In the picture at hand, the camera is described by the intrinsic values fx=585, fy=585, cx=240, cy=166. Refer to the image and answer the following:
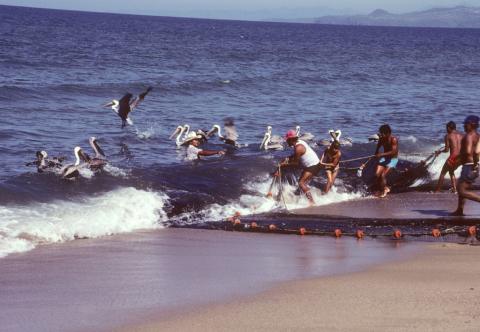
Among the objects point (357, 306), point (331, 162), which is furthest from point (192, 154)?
point (357, 306)

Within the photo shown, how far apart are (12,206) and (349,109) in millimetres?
18726

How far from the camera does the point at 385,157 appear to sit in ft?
42.3

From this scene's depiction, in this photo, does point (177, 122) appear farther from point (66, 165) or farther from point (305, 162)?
point (305, 162)

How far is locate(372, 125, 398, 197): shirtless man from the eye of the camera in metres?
12.5

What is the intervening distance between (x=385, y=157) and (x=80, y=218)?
6753 mm

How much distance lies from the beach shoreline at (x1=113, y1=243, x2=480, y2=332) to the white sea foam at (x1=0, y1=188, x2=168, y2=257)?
143 inches

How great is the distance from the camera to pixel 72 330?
223 inches

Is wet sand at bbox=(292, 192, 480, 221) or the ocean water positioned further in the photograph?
wet sand at bbox=(292, 192, 480, 221)

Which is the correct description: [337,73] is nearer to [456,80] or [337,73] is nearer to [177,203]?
[456,80]

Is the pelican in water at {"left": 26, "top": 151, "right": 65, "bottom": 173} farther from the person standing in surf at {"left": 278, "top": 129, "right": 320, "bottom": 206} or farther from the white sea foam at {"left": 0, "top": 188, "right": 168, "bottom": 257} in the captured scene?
the person standing in surf at {"left": 278, "top": 129, "right": 320, "bottom": 206}

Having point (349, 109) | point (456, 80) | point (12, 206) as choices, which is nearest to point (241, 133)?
point (349, 109)

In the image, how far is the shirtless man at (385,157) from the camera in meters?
12.5

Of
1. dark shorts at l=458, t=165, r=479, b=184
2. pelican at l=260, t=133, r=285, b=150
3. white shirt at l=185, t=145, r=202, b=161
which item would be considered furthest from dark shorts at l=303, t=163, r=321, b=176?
pelican at l=260, t=133, r=285, b=150

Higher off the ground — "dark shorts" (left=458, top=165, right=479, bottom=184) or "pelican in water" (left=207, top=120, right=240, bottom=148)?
"dark shorts" (left=458, top=165, right=479, bottom=184)
